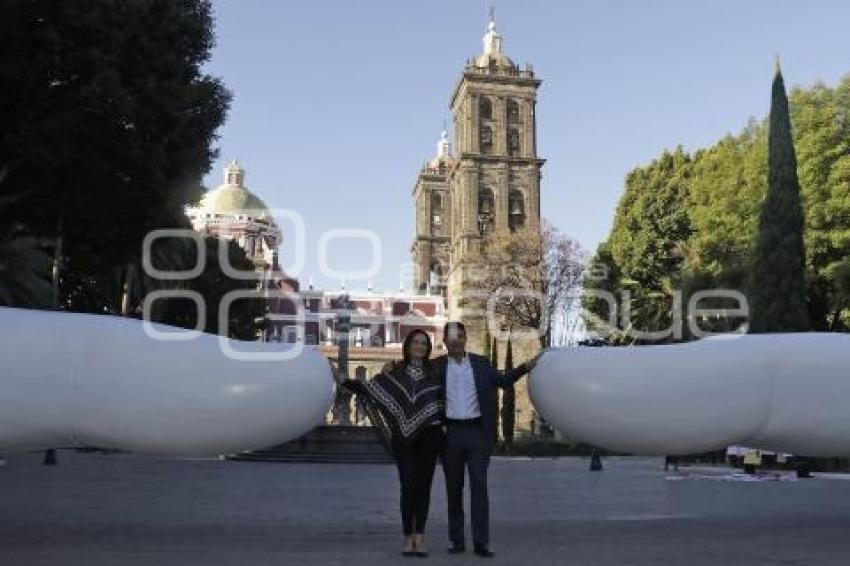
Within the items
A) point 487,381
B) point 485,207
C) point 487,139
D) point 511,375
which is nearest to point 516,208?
point 485,207

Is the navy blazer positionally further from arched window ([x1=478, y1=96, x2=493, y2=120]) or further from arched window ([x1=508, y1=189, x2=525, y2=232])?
arched window ([x1=478, y1=96, x2=493, y2=120])

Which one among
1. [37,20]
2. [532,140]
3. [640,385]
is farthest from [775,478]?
[532,140]

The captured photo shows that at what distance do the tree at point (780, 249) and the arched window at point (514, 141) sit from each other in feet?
144

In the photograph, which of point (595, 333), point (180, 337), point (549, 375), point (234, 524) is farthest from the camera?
point (595, 333)

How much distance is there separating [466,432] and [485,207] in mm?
63076

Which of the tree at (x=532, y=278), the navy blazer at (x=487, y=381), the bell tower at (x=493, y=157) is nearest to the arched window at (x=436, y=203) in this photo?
the bell tower at (x=493, y=157)

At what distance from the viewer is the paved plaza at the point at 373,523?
Result: 6.31 meters

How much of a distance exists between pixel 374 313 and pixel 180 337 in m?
76.5

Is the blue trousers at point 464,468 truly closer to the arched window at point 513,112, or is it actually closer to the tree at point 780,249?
the tree at point 780,249

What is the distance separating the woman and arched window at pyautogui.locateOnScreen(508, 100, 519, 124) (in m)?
65.7

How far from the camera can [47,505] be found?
10.1 meters

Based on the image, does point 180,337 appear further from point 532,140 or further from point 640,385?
point 532,140

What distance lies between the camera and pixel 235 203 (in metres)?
89.6

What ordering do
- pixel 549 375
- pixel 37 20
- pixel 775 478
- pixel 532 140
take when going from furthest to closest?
pixel 532 140, pixel 775 478, pixel 37 20, pixel 549 375
